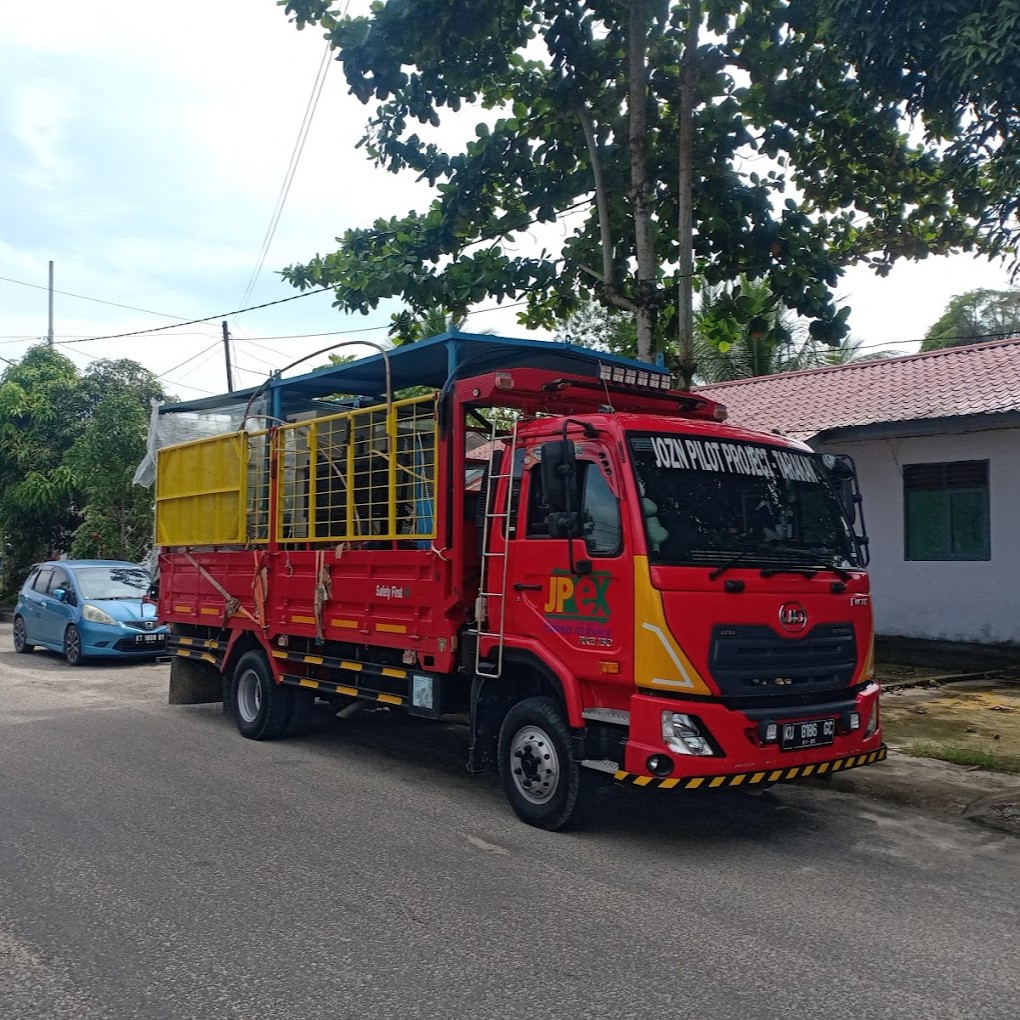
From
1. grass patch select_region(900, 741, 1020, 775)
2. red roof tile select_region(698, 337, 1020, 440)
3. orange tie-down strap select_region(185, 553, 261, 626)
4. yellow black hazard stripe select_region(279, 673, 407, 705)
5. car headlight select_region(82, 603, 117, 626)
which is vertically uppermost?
red roof tile select_region(698, 337, 1020, 440)

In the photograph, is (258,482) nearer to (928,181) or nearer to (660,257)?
(660,257)

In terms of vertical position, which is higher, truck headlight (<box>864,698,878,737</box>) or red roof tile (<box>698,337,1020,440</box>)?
red roof tile (<box>698,337,1020,440</box>)

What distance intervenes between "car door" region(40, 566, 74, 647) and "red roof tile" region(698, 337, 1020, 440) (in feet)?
32.4

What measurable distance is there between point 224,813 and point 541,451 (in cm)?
288

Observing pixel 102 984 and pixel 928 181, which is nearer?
pixel 102 984

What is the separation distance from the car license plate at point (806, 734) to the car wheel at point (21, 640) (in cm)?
1326

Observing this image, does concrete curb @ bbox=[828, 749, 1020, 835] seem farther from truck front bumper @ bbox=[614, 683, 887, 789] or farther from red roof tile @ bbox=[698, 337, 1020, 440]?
red roof tile @ bbox=[698, 337, 1020, 440]

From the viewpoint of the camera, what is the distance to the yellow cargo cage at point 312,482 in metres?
6.84

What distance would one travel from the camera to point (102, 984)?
3664mm

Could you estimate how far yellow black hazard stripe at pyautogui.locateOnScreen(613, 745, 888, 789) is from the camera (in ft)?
16.9

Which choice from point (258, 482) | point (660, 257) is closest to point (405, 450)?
point (258, 482)

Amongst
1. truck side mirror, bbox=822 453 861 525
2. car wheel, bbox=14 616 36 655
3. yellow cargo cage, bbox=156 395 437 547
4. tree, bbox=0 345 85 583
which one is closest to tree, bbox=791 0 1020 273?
truck side mirror, bbox=822 453 861 525

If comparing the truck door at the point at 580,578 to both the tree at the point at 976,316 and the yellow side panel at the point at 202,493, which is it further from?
the tree at the point at 976,316

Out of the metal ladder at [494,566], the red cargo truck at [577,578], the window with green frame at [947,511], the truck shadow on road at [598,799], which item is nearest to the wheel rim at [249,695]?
the truck shadow on road at [598,799]
